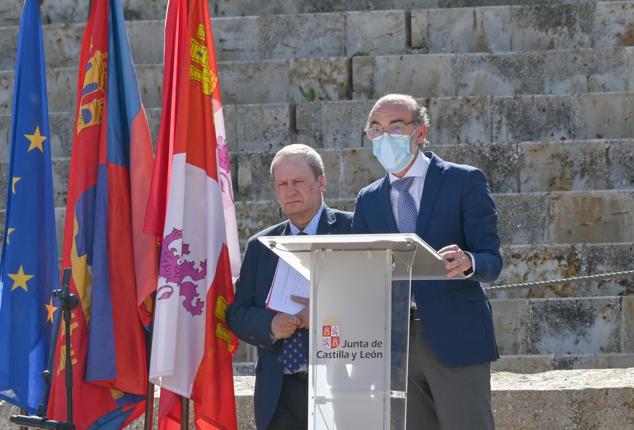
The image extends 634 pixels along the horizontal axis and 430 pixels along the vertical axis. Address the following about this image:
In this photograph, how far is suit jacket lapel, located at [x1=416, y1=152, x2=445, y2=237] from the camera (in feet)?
18.9

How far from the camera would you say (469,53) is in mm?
10484

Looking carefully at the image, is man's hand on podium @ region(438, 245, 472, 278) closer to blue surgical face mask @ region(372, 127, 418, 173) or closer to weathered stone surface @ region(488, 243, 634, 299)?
blue surgical face mask @ region(372, 127, 418, 173)

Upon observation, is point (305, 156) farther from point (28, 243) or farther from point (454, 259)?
point (28, 243)

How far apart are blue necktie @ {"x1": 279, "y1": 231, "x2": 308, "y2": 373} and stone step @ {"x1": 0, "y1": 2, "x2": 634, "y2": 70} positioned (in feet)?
16.0

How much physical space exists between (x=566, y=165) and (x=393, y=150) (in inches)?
155

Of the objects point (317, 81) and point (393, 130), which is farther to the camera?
point (317, 81)

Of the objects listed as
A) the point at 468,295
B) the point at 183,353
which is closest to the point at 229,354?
the point at 183,353

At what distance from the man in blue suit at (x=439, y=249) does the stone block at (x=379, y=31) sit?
496cm

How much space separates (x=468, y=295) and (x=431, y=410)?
1.55 feet

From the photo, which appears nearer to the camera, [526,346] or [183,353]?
[183,353]

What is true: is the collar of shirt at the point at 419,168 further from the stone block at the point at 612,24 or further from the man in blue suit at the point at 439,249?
the stone block at the point at 612,24

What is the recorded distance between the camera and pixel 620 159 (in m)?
9.45

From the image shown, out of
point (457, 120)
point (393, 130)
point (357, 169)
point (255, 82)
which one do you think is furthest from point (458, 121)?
point (393, 130)

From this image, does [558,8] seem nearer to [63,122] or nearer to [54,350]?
[63,122]
